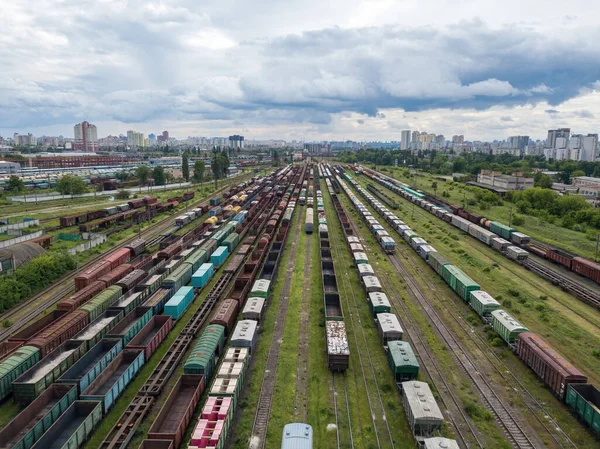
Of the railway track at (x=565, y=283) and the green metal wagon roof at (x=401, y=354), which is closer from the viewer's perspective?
the green metal wagon roof at (x=401, y=354)

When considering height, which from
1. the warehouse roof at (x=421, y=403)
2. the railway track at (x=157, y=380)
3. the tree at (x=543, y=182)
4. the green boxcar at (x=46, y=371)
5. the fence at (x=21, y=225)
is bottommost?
the railway track at (x=157, y=380)

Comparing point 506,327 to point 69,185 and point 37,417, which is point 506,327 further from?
point 69,185

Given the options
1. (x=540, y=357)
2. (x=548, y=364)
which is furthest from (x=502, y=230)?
(x=548, y=364)

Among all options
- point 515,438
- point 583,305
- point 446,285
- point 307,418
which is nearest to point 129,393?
point 307,418

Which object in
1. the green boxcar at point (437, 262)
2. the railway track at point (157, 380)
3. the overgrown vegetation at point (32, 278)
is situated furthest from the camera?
the green boxcar at point (437, 262)

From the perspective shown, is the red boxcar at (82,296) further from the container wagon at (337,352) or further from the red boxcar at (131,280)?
the container wagon at (337,352)

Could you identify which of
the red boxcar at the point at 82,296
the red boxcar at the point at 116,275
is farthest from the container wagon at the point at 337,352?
the red boxcar at the point at 116,275

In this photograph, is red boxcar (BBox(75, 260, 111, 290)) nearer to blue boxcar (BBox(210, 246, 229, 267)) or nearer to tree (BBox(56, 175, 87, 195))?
blue boxcar (BBox(210, 246, 229, 267))
